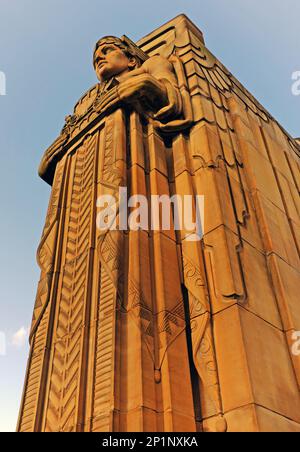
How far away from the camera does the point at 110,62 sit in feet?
45.8

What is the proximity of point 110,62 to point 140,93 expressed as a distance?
3.34 m

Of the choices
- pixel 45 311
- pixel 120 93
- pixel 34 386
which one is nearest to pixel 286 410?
pixel 34 386

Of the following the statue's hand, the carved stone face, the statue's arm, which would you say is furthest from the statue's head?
the statue's hand

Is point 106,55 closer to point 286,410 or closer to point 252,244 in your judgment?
point 252,244

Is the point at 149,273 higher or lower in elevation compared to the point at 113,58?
lower

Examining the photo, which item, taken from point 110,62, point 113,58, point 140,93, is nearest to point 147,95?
point 140,93

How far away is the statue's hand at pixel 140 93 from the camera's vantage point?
11.3 metres

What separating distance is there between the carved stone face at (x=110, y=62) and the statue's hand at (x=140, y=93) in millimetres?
2293

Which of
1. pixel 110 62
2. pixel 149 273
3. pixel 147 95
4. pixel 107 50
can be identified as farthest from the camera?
pixel 107 50

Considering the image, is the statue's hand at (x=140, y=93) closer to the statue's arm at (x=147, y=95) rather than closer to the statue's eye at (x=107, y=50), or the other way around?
the statue's arm at (x=147, y=95)

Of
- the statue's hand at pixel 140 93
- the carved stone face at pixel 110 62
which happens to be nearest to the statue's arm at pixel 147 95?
the statue's hand at pixel 140 93

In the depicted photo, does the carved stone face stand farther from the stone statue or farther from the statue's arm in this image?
the statue's arm

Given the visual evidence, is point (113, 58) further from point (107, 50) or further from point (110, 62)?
point (107, 50)
